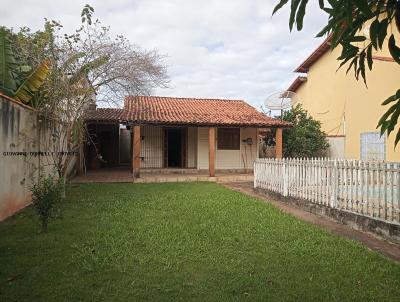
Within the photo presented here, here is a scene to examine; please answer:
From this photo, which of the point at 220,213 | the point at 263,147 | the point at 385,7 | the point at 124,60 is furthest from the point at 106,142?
the point at 385,7

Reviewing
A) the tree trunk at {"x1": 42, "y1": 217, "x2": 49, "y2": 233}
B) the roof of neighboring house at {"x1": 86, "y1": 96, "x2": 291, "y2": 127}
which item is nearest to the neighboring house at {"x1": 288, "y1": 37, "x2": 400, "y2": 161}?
the roof of neighboring house at {"x1": 86, "y1": 96, "x2": 291, "y2": 127}

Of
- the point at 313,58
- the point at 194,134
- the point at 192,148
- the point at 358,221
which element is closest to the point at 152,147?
the point at 192,148

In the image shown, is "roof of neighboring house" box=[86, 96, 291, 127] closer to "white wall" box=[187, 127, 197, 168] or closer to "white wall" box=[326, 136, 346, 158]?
"white wall" box=[187, 127, 197, 168]

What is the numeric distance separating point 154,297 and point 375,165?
16.4 feet

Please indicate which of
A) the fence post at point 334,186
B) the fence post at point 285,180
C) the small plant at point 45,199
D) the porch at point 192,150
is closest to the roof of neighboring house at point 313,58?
the porch at point 192,150

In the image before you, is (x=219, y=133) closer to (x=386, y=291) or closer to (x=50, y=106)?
(x=50, y=106)

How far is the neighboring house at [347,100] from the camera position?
13.9 meters

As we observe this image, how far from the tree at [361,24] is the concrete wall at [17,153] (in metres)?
7.30

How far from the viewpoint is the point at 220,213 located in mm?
8508

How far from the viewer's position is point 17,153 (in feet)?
28.8

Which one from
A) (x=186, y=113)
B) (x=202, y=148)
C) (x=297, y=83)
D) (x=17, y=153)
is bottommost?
(x=17, y=153)

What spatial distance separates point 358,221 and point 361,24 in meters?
5.91

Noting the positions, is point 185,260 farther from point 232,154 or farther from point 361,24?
point 232,154

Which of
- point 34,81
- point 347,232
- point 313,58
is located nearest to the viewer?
point 347,232
